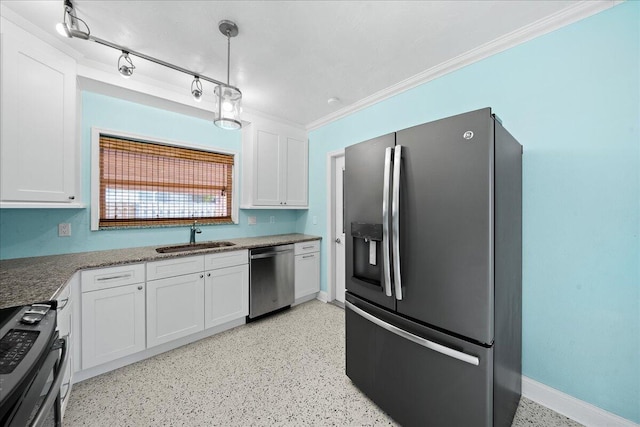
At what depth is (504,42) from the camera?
6.11ft

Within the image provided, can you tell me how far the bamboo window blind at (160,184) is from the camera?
249cm

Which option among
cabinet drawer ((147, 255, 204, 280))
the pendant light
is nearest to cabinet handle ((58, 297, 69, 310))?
cabinet drawer ((147, 255, 204, 280))

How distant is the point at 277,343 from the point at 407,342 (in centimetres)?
153

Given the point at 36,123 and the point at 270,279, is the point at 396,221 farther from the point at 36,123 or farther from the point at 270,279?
the point at 36,123

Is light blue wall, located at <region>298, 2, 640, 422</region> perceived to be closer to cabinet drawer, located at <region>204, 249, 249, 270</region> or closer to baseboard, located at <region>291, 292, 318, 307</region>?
baseboard, located at <region>291, 292, 318, 307</region>

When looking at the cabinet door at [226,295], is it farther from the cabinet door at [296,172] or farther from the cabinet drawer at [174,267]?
the cabinet door at [296,172]

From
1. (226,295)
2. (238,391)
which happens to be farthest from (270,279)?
(238,391)

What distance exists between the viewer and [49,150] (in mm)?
1812

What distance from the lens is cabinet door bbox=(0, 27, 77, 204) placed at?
63.4 inches

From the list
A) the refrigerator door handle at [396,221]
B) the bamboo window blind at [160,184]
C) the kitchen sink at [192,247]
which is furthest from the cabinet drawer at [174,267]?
the refrigerator door handle at [396,221]

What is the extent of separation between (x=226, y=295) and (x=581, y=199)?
3.13m

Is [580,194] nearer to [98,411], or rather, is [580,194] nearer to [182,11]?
[182,11]

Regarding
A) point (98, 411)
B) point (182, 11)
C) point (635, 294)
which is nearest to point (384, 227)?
point (635, 294)

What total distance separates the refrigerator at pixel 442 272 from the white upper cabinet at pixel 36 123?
91.3 inches
